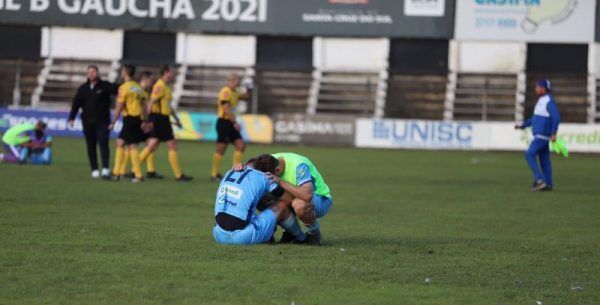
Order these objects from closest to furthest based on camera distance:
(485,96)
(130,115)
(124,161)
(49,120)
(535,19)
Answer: (130,115) → (124,161) → (49,120) → (485,96) → (535,19)

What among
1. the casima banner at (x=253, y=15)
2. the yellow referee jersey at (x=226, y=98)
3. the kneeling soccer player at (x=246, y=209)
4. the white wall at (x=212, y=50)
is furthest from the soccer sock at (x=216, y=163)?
the white wall at (x=212, y=50)

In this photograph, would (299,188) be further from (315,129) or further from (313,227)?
(315,129)

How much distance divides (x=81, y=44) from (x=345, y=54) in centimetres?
936

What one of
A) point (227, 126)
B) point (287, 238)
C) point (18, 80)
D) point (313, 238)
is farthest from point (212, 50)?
point (313, 238)

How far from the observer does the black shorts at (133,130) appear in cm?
2088

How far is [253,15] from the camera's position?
1618 inches

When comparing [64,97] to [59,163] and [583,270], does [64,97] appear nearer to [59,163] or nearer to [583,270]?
[59,163]

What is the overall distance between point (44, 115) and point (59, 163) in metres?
11.9

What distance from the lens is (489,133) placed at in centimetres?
3619

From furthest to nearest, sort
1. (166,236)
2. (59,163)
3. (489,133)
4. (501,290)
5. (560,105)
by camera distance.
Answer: (560,105)
(489,133)
(59,163)
(166,236)
(501,290)

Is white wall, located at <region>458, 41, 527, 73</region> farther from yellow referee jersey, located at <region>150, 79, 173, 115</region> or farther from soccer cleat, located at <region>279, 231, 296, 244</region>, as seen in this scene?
soccer cleat, located at <region>279, 231, 296, 244</region>

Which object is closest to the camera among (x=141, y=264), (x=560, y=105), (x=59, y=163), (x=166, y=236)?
(x=141, y=264)

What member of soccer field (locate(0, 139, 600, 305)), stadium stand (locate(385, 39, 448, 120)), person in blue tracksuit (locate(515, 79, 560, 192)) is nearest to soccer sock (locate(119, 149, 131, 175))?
soccer field (locate(0, 139, 600, 305))

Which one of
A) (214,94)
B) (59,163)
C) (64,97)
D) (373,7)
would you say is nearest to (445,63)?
(373,7)
